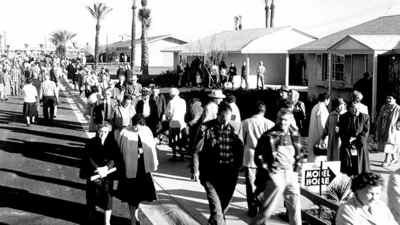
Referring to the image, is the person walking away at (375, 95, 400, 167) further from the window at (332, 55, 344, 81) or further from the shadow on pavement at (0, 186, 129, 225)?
the window at (332, 55, 344, 81)

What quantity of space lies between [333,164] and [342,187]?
1.12 ft

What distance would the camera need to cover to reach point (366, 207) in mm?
5094

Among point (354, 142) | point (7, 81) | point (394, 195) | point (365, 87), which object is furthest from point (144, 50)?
point (394, 195)

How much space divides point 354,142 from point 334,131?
2.59 feet

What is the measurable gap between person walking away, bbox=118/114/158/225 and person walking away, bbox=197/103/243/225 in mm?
849

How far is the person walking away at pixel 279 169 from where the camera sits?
7.25 m

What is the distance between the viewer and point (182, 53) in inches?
1764

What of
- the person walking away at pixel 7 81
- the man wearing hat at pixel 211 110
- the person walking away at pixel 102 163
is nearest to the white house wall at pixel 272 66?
the person walking away at pixel 7 81

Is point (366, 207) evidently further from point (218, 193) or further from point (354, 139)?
point (354, 139)

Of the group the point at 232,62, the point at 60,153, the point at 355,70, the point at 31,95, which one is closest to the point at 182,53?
the point at 232,62

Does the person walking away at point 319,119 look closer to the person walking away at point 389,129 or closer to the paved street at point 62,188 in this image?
the paved street at point 62,188

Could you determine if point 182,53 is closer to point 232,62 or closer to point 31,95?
point 232,62

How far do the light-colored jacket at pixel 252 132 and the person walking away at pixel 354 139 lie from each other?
164cm

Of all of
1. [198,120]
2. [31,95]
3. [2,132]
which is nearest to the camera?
[198,120]
